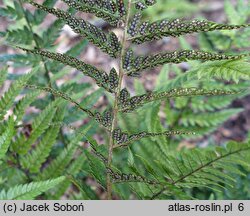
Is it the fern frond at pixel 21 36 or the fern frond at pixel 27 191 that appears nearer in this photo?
the fern frond at pixel 27 191

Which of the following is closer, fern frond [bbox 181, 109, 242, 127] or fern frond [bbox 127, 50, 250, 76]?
fern frond [bbox 127, 50, 250, 76]

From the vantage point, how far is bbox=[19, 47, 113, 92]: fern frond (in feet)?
5.65

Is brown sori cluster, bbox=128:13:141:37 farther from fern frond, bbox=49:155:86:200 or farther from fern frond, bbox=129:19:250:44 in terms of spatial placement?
fern frond, bbox=49:155:86:200

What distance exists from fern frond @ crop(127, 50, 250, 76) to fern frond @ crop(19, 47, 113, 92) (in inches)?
4.7

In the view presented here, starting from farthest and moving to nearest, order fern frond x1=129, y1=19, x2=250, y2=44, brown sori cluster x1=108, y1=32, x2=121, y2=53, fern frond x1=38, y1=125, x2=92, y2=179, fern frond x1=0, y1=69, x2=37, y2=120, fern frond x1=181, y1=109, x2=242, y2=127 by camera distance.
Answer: fern frond x1=181, y1=109, x2=242, y2=127, fern frond x1=38, y1=125, x2=92, y2=179, fern frond x1=0, y1=69, x2=37, y2=120, brown sori cluster x1=108, y1=32, x2=121, y2=53, fern frond x1=129, y1=19, x2=250, y2=44

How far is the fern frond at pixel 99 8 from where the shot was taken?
1.69m

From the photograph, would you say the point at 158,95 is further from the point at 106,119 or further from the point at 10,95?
the point at 10,95

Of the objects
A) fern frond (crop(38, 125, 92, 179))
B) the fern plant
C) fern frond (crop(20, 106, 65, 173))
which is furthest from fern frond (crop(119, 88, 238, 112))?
fern frond (crop(38, 125, 92, 179))

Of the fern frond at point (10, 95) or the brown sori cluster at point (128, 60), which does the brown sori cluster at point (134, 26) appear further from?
the fern frond at point (10, 95)

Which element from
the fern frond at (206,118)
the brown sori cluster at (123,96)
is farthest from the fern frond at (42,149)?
the fern frond at (206,118)

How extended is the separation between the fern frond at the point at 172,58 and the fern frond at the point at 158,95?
110 mm
